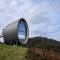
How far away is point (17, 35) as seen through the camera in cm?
2298

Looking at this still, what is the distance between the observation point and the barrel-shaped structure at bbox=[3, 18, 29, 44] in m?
23.2

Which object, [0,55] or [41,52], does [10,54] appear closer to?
[0,55]

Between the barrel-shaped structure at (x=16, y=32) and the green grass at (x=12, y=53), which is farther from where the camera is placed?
the barrel-shaped structure at (x=16, y=32)

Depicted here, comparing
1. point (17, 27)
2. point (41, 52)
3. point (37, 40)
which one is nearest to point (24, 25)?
point (17, 27)

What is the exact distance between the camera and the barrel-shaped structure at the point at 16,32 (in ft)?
76.1

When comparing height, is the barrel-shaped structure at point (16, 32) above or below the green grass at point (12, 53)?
above

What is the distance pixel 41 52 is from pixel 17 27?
20.9ft

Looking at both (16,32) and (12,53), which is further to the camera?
(16,32)

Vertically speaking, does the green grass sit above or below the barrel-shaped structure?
below

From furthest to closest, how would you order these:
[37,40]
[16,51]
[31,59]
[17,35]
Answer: [37,40]
[17,35]
[16,51]
[31,59]

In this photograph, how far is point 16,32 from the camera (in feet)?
75.8

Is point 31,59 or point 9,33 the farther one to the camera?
point 9,33

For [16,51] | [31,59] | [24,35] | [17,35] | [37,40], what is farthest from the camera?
[37,40]

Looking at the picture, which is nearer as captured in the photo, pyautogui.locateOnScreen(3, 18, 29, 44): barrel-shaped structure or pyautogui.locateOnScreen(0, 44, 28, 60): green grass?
pyautogui.locateOnScreen(0, 44, 28, 60): green grass
